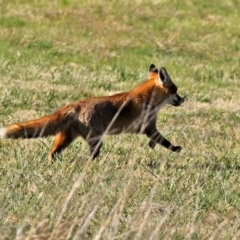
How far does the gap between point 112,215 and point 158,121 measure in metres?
5.67

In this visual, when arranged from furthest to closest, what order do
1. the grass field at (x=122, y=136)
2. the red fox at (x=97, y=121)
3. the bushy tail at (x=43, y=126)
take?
the red fox at (x=97, y=121) < the bushy tail at (x=43, y=126) < the grass field at (x=122, y=136)

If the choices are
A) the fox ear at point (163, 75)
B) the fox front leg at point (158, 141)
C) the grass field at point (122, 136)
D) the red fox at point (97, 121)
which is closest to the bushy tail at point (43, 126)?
the red fox at point (97, 121)

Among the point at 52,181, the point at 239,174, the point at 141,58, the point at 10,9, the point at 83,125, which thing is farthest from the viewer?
the point at 10,9

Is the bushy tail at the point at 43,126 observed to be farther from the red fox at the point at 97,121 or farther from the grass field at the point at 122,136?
the grass field at the point at 122,136

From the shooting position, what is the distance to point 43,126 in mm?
8125

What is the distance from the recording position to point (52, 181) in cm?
614

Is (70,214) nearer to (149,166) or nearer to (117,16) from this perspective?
(149,166)

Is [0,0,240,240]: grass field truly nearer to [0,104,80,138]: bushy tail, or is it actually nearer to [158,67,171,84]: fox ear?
[0,104,80,138]: bushy tail

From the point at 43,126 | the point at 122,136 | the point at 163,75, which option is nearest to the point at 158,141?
the point at 122,136

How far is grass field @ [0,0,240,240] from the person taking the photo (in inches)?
213

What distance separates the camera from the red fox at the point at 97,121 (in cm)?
806

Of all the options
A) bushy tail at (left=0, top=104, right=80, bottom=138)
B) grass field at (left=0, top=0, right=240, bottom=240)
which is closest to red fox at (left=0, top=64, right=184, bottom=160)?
bushy tail at (left=0, top=104, right=80, bottom=138)

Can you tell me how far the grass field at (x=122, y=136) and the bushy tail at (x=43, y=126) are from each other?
0.18 m

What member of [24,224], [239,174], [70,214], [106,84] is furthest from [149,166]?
[106,84]
